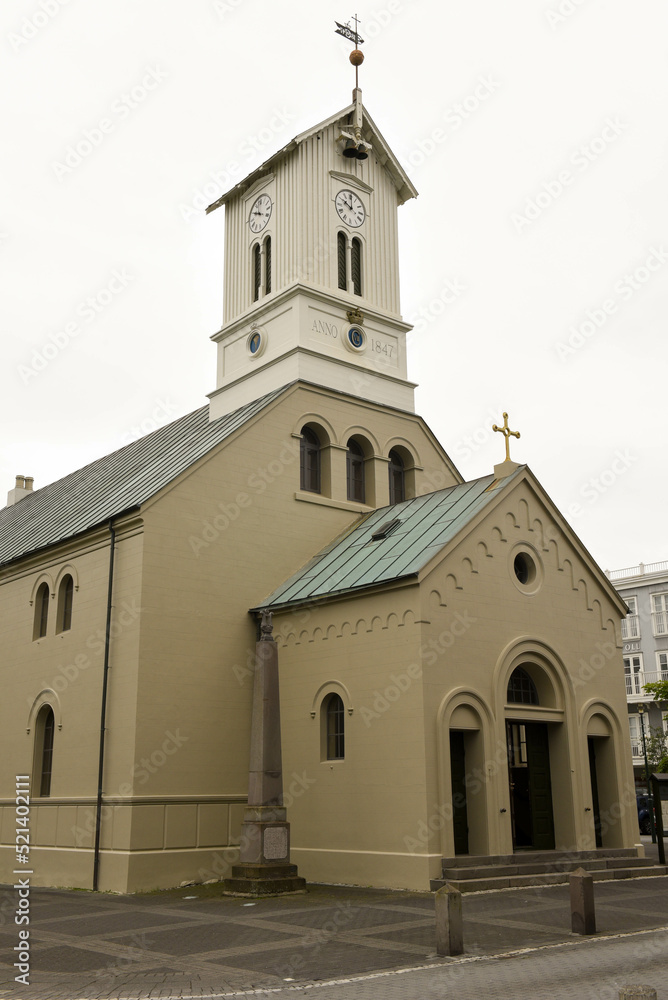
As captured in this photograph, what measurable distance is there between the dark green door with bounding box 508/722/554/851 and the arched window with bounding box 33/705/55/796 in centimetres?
1205

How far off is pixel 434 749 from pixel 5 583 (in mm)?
15516

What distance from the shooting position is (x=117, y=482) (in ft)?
97.8

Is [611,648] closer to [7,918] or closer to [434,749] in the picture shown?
[434,749]

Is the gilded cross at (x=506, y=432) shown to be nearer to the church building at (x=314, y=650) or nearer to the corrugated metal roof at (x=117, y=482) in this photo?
the church building at (x=314, y=650)

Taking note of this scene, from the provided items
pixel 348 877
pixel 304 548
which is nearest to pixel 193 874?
pixel 348 877

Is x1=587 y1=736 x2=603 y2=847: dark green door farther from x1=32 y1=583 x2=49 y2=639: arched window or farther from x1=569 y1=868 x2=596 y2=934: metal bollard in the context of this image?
x1=32 y1=583 x2=49 y2=639: arched window

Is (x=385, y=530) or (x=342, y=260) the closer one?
(x=385, y=530)

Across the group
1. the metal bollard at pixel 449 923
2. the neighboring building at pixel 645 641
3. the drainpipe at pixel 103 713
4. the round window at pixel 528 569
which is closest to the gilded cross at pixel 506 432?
the round window at pixel 528 569

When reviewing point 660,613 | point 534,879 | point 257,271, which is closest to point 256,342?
point 257,271

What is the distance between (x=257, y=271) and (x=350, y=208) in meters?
3.71

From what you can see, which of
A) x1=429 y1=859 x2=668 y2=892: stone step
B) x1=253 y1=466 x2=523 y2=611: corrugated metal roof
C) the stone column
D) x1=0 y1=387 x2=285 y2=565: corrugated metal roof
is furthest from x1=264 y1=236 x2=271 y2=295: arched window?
x1=429 y1=859 x2=668 y2=892: stone step

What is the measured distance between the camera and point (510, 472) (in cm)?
2355

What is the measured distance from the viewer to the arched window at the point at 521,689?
2303 cm

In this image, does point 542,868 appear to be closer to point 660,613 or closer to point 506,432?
point 506,432
